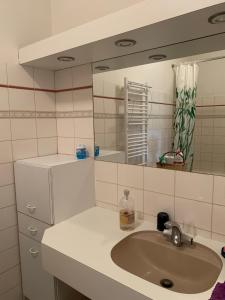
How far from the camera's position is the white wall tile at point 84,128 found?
5.54 feet

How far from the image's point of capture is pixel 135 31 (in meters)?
1.07

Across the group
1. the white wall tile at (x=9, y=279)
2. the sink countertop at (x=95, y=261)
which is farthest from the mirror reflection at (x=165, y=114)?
the white wall tile at (x=9, y=279)

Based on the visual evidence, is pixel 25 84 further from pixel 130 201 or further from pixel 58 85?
pixel 130 201

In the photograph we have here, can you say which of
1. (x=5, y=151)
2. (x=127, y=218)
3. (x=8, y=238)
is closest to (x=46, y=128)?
(x=5, y=151)

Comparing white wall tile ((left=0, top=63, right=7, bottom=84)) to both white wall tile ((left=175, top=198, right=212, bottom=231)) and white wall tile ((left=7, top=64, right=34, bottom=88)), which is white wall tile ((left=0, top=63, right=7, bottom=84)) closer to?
white wall tile ((left=7, top=64, right=34, bottom=88))

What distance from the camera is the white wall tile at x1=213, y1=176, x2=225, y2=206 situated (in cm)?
119

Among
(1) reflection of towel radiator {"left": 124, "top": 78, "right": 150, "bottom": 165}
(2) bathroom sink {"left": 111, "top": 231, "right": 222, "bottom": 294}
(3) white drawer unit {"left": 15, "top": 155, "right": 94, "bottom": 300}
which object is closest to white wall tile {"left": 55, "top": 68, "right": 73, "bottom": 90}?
(1) reflection of towel radiator {"left": 124, "top": 78, "right": 150, "bottom": 165}

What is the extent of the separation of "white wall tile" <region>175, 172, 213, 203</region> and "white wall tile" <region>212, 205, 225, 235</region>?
54 mm

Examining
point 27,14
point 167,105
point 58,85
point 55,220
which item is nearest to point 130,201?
point 55,220

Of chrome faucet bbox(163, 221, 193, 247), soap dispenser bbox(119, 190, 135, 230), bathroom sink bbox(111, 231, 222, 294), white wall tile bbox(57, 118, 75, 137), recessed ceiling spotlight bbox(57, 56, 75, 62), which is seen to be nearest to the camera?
bathroom sink bbox(111, 231, 222, 294)

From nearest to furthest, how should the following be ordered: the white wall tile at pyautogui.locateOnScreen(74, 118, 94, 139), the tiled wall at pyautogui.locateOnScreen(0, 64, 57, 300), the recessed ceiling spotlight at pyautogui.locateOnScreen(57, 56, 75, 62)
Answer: the recessed ceiling spotlight at pyautogui.locateOnScreen(57, 56, 75, 62) < the tiled wall at pyautogui.locateOnScreen(0, 64, 57, 300) < the white wall tile at pyautogui.locateOnScreen(74, 118, 94, 139)

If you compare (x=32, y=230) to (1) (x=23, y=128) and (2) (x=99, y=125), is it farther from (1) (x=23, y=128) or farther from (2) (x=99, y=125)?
(2) (x=99, y=125)

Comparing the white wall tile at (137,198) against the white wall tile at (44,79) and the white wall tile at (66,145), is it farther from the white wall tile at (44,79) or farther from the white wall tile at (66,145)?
the white wall tile at (44,79)

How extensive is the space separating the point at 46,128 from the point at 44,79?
367 millimetres
